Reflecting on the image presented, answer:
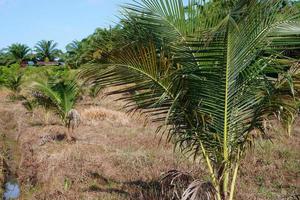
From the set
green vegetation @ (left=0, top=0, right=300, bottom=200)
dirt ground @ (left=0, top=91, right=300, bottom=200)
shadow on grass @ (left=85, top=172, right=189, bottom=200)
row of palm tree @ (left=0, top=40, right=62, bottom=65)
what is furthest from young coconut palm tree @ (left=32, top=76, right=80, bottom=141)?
row of palm tree @ (left=0, top=40, right=62, bottom=65)

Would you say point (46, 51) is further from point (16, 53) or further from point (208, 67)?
point (208, 67)

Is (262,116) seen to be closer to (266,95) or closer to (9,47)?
(266,95)

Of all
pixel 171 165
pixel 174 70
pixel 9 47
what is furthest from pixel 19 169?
pixel 9 47

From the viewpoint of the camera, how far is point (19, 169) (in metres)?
10.1

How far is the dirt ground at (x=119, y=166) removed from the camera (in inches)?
280

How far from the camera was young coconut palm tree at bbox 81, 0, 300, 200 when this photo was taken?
13.8 ft

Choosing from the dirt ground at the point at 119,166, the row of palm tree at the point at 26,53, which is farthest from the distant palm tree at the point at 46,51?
the dirt ground at the point at 119,166

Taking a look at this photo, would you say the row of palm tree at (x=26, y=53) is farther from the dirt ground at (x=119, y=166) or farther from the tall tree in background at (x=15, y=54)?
the dirt ground at (x=119, y=166)

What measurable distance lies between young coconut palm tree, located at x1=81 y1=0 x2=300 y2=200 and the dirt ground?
1.22 m

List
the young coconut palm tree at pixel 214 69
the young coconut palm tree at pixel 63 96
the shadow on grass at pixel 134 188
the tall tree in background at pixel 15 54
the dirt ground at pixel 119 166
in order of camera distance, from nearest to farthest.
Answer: the young coconut palm tree at pixel 214 69, the shadow on grass at pixel 134 188, the dirt ground at pixel 119 166, the young coconut palm tree at pixel 63 96, the tall tree in background at pixel 15 54

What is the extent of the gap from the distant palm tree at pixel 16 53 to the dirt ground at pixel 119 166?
157 feet

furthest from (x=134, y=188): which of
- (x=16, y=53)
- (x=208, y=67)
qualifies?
(x=16, y=53)

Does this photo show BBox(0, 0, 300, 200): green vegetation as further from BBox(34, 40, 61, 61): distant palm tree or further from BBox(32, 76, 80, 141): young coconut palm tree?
BBox(34, 40, 61, 61): distant palm tree

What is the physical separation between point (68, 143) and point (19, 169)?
1772 mm
